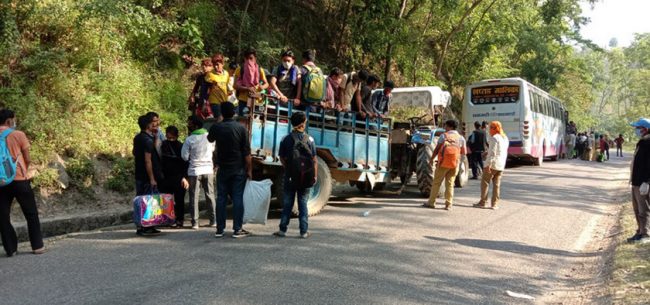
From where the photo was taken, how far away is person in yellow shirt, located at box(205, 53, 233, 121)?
8.83 meters

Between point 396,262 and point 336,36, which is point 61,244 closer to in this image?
point 396,262

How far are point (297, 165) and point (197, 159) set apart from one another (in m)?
1.62

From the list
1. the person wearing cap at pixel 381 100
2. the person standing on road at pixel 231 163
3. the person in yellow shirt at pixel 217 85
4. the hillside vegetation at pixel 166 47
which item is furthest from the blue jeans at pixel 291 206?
the hillside vegetation at pixel 166 47

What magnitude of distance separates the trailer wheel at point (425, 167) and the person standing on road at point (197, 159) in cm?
475

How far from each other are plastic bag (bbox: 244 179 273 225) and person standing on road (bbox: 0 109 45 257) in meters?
2.55

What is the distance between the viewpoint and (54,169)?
883 cm

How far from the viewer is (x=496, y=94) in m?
21.1

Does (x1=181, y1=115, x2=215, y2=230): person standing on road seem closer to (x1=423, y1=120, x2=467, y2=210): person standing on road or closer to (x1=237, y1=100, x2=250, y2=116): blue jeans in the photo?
(x1=237, y1=100, x2=250, y2=116): blue jeans

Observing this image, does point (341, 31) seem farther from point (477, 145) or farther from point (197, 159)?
point (197, 159)

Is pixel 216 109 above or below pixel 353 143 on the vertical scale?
above

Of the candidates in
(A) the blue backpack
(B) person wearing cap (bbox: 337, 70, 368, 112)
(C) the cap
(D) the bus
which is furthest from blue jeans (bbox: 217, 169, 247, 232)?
(D) the bus

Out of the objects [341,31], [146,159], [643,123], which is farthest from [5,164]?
[341,31]

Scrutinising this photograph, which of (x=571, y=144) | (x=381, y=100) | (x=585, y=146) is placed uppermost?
(x=381, y=100)

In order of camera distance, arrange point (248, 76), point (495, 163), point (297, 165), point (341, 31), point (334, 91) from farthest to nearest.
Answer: point (341, 31) < point (495, 163) < point (334, 91) < point (248, 76) < point (297, 165)
